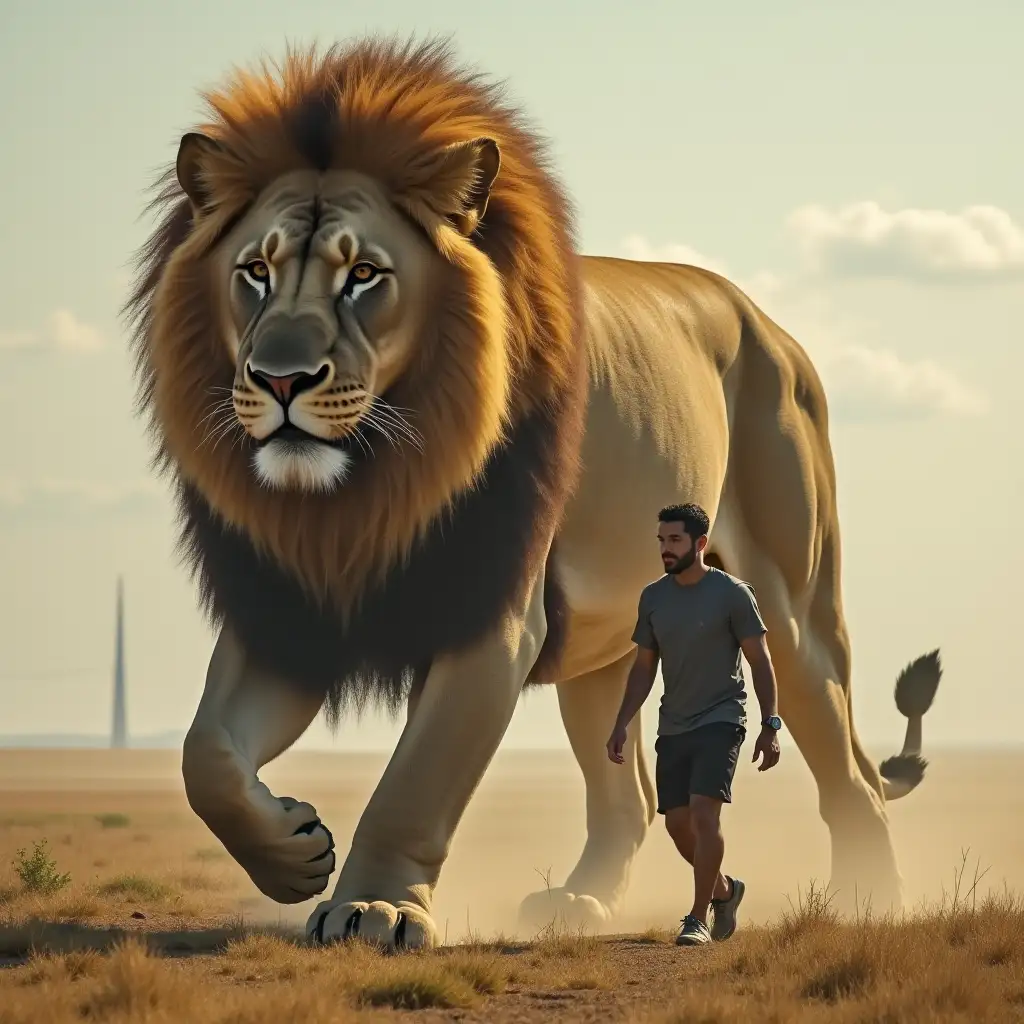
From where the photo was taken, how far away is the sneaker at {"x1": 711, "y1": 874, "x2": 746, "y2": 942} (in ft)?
23.5

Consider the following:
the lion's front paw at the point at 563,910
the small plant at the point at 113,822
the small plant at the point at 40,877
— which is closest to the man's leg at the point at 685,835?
the lion's front paw at the point at 563,910

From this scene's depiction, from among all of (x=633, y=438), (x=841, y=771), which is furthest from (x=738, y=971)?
(x=841, y=771)

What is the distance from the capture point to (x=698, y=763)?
6941 mm

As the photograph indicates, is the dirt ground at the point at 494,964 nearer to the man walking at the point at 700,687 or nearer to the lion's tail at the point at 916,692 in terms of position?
the man walking at the point at 700,687

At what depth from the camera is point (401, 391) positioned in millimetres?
6926

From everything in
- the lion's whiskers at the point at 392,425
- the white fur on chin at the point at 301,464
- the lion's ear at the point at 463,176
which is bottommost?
the white fur on chin at the point at 301,464

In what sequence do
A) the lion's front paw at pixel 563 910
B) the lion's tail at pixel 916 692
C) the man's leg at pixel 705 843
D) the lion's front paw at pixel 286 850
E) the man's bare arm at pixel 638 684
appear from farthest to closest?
1. the lion's tail at pixel 916 692
2. the lion's front paw at pixel 563 910
3. the man's bare arm at pixel 638 684
4. the man's leg at pixel 705 843
5. the lion's front paw at pixel 286 850

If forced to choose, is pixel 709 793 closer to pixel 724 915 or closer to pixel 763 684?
pixel 763 684

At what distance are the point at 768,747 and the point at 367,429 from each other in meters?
1.58

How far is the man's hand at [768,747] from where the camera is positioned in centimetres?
678

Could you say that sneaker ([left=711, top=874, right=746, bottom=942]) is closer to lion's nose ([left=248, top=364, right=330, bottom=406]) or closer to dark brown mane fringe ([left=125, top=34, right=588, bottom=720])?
dark brown mane fringe ([left=125, top=34, right=588, bottom=720])

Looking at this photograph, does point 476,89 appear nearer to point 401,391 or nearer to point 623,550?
point 401,391

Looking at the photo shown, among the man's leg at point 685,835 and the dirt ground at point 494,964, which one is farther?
the man's leg at point 685,835

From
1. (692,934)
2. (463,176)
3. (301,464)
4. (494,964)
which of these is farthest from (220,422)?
(692,934)
